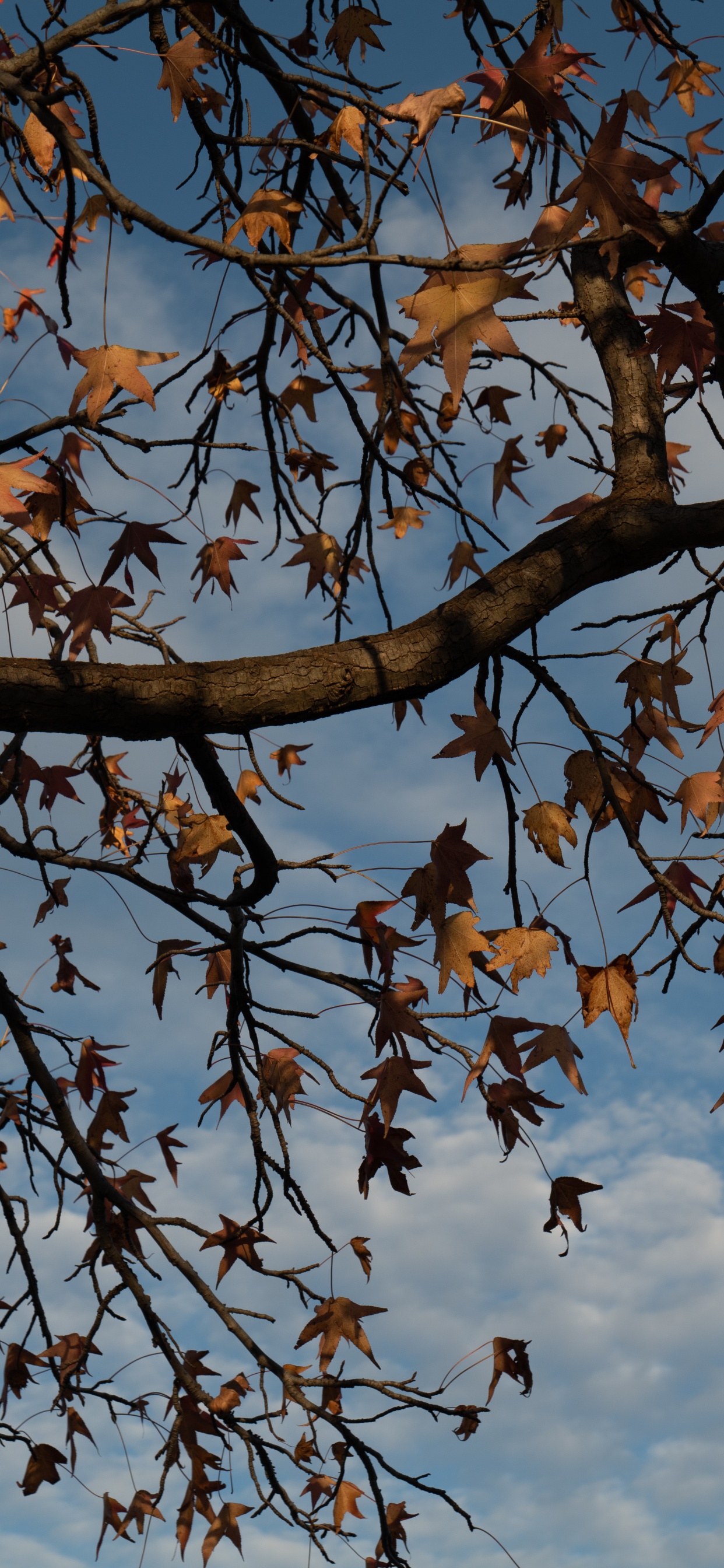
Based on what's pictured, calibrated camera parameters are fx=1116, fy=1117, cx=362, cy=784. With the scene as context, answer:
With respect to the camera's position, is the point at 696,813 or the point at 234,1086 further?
the point at 234,1086

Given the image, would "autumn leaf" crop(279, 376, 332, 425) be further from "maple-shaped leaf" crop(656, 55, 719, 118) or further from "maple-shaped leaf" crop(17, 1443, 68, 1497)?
"maple-shaped leaf" crop(17, 1443, 68, 1497)

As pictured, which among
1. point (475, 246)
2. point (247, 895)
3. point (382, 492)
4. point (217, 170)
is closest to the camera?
point (475, 246)

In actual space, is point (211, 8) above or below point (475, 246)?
above

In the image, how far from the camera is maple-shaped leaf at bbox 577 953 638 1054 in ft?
6.87

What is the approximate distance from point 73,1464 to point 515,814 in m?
2.25

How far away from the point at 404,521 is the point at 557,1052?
82.4 inches

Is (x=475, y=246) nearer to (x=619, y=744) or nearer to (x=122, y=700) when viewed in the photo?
(x=122, y=700)

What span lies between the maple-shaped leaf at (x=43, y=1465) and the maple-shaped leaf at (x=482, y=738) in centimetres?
230

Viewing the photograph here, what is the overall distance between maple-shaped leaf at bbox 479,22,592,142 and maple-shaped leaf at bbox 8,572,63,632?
155 centimetres

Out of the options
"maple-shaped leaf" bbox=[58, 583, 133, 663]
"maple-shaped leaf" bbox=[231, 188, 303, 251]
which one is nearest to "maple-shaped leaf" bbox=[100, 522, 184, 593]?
"maple-shaped leaf" bbox=[58, 583, 133, 663]

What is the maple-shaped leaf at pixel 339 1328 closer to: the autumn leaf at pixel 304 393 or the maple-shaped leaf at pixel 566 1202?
the maple-shaped leaf at pixel 566 1202

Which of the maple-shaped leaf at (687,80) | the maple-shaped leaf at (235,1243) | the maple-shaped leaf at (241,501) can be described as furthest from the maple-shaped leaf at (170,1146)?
the maple-shaped leaf at (687,80)

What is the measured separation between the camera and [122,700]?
2033 mm

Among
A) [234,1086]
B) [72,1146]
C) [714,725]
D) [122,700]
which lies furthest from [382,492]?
[72,1146]
